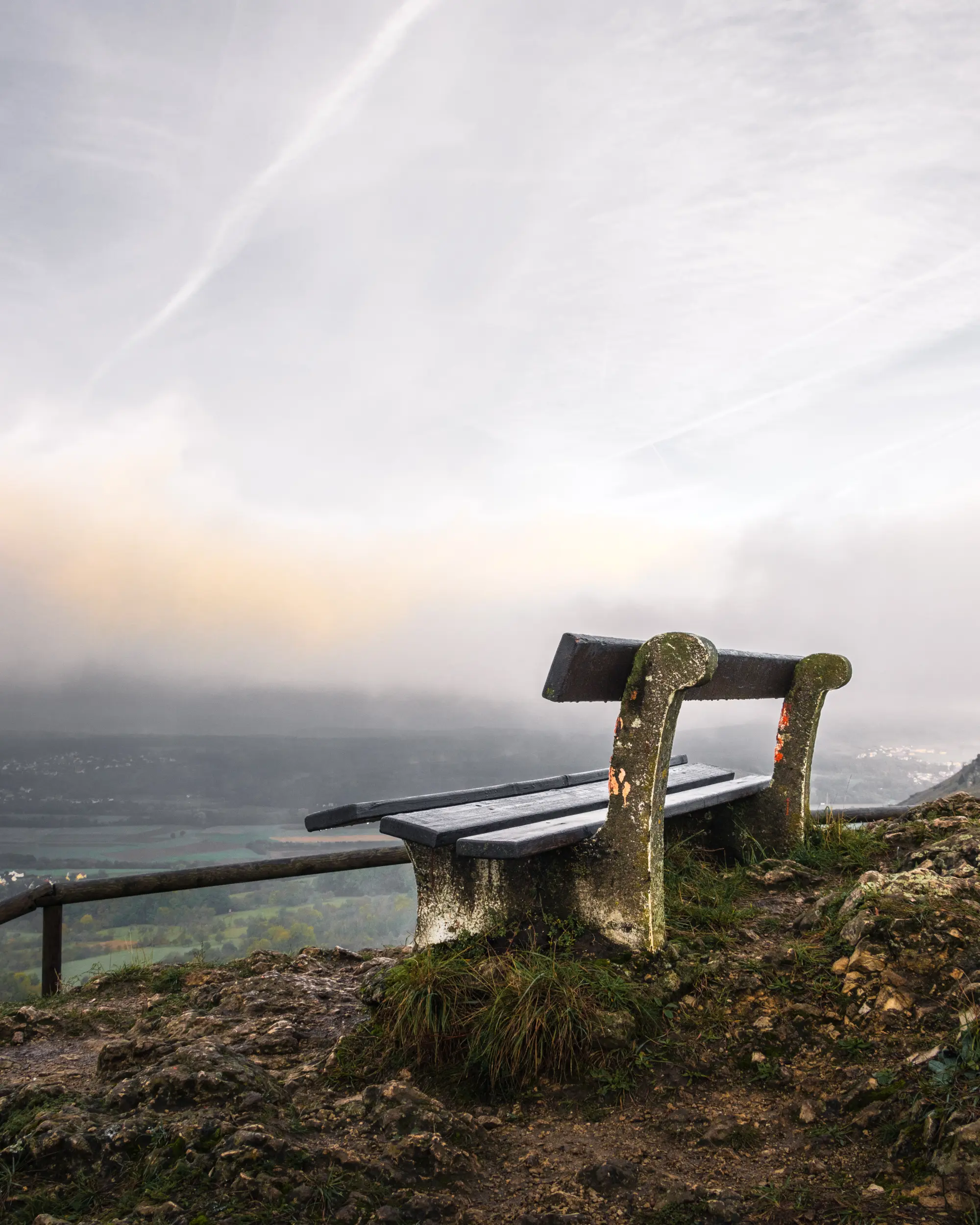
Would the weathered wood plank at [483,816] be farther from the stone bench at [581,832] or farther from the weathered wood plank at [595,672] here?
the weathered wood plank at [595,672]

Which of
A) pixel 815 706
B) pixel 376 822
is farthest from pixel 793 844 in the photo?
pixel 376 822

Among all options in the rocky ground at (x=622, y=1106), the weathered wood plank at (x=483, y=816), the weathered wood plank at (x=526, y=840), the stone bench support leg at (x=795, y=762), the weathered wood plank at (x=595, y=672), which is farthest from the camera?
the stone bench support leg at (x=795, y=762)

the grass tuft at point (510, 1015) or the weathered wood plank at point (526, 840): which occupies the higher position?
the weathered wood plank at point (526, 840)

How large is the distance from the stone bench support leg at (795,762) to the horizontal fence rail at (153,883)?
2549 mm

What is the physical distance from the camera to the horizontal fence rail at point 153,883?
504 cm

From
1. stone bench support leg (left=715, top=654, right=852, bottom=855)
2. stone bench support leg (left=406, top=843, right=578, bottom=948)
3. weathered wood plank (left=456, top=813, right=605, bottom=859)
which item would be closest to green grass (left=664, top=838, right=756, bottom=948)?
stone bench support leg (left=715, top=654, right=852, bottom=855)

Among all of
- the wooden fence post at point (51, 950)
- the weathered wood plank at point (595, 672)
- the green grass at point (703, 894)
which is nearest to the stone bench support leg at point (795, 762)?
the green grass at point (703, 894)

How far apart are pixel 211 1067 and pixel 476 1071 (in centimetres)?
104

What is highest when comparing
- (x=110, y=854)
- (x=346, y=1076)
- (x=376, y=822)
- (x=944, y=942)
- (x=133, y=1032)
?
(x=376, y=822)

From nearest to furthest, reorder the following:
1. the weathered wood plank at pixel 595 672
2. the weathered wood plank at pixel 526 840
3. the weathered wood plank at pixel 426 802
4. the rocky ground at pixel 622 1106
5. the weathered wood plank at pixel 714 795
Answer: the rocky ground at pixel 622 1106, the weathered wood plank at pixel 526 840, the weathered wood plank at pixel 595 672, the weathered wood plank at pixel 426 802, the weathered wood plank at pixel 714 795

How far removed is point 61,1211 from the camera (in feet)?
6.70

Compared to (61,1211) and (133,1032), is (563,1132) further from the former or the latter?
(133,1032)

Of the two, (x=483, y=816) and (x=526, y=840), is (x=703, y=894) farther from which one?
(x=526, y=840)

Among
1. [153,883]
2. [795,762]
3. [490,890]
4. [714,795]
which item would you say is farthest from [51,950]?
[795,762]
